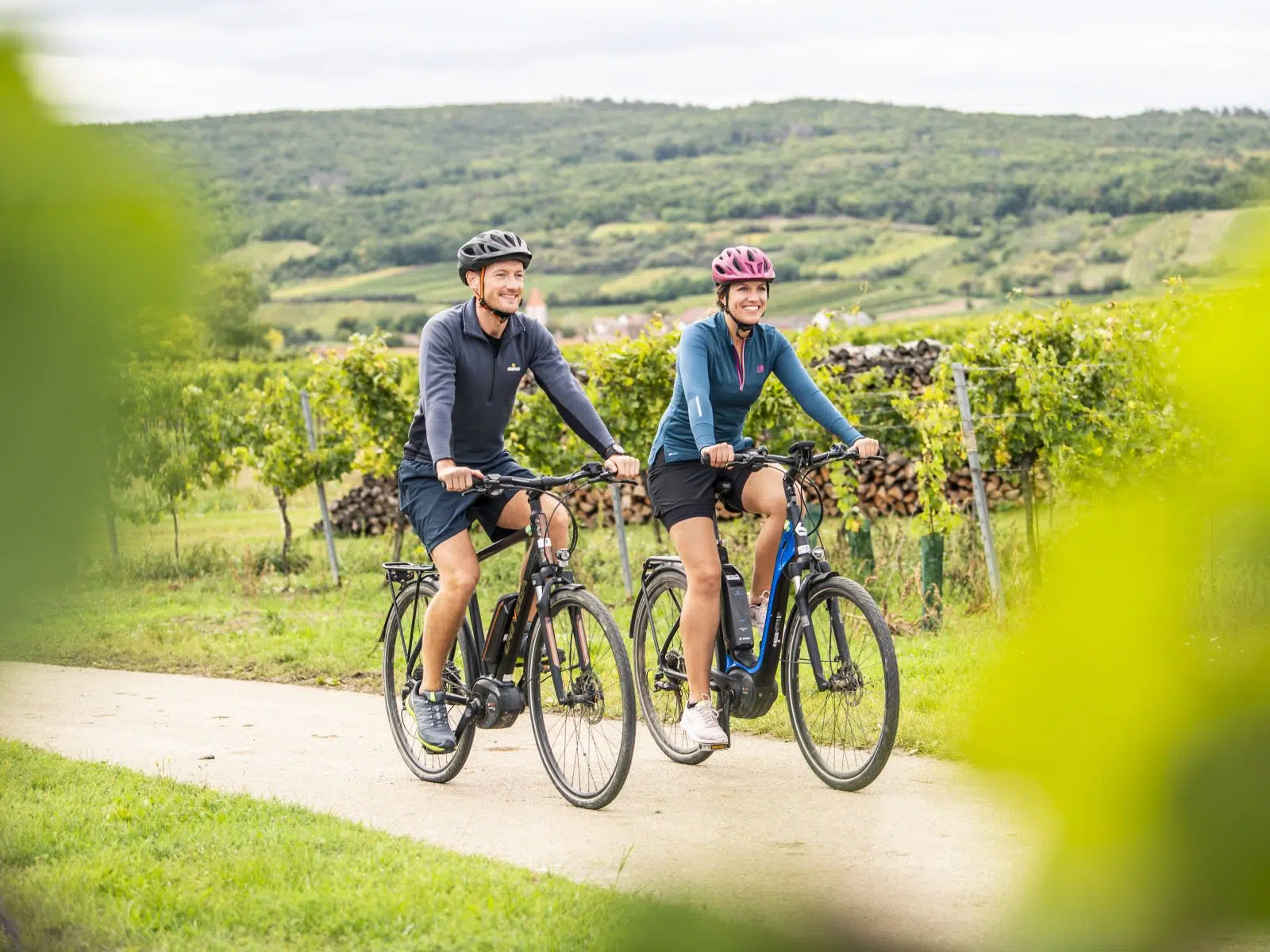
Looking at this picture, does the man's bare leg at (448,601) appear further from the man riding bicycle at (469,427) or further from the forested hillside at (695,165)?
the forested hillside at (695,165)

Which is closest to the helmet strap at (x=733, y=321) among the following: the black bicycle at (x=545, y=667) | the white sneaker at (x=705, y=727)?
the black bicycle at (x=545, y=667)

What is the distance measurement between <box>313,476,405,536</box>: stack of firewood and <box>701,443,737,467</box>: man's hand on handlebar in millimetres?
15700

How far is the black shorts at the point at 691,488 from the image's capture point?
5.77 metres

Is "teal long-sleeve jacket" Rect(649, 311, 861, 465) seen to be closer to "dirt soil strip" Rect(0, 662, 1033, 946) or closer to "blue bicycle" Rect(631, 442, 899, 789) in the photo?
"blue bicycle" Rect(631, 442, 899, 789)

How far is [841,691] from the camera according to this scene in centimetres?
565

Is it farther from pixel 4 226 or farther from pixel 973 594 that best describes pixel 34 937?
pixel 973 594

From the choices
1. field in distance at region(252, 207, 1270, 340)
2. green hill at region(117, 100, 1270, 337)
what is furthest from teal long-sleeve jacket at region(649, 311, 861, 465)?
field in distance at region(252, 207, 1270, 340)

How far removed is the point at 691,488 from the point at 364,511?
51.4ft

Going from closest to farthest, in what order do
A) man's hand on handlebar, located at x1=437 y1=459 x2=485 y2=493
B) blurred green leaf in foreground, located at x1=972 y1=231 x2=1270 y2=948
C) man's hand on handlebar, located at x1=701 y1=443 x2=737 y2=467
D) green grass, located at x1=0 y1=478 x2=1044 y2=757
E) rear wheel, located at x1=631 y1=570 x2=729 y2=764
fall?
blurred green leaf in foreground, located at x1=972 y1=231 x2=1270 y2=948
man's hand on handlebar, located at x1=437 y1=459 x2=485 y2=493
man's hand on handlebar, located at x1=701 y1=443 x2=737 y2=467
rear wheel, located at x1=631 y1=570 x2=729 y2=764
green grass, located at x1=0 y1=478 x2=1044 y2=757

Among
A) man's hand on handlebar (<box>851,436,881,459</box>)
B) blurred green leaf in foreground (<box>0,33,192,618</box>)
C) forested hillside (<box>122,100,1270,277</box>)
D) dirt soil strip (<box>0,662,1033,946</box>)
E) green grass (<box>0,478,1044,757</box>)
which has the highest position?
forested hillside (<box>122,100,1270,277</box>)

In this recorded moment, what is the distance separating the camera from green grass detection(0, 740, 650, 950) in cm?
400

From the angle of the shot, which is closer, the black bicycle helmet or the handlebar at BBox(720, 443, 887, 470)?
the black bicycle helmet

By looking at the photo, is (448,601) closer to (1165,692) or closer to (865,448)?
(865,448)

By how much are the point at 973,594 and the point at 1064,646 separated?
10098mm
